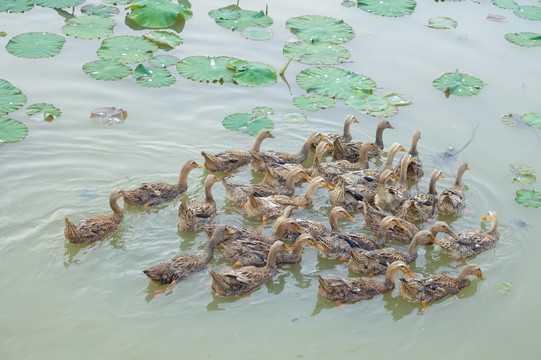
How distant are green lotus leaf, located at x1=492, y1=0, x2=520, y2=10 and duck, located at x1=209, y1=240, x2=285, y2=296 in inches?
383

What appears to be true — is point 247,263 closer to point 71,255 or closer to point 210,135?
point 71,255

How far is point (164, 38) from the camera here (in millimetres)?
13242

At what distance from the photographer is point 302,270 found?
8.73 metres

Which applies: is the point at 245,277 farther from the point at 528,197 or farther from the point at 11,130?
the point at 11,130

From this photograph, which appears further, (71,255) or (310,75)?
(310,75)

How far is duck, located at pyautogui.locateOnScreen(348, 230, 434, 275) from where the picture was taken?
853 cm

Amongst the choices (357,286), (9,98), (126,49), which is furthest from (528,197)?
(9,98)

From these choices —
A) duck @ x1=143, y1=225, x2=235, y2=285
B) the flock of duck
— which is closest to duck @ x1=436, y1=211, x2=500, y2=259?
the flock of duck

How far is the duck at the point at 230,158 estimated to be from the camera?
1028cm

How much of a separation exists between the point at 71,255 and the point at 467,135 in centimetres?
684

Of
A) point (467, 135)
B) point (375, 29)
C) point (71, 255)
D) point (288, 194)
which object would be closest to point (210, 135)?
point (288, 194)

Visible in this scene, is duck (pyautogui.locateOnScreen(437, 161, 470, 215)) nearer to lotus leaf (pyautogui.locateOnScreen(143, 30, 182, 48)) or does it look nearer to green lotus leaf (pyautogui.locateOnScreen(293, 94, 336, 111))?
green lotus leaf (pyautogui.locateOnScreen(293, 94, 336, 111))

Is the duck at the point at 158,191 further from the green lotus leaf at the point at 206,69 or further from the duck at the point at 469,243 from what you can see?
the duck at the point at 469,243

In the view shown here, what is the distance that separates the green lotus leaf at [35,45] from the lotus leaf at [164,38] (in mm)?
1646
